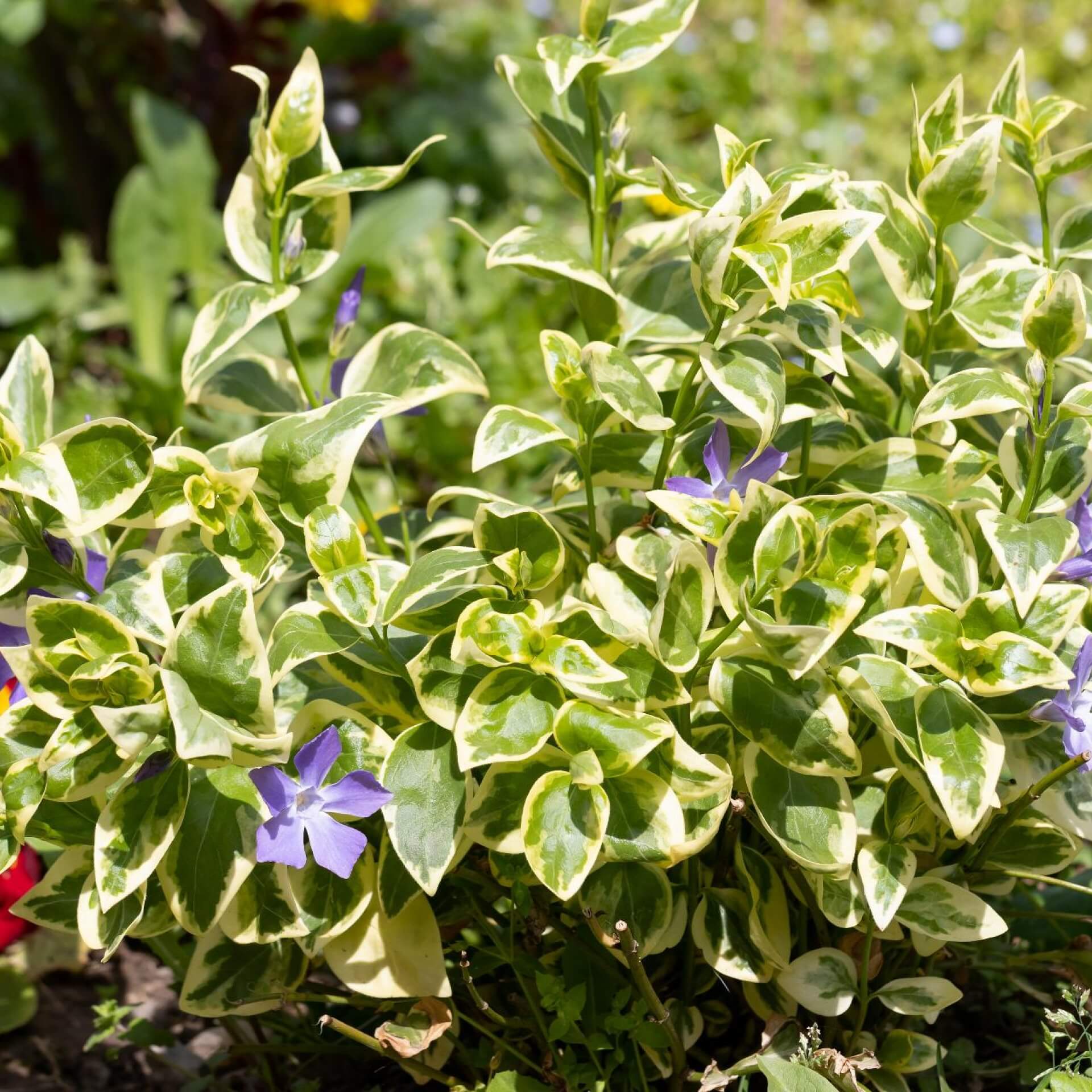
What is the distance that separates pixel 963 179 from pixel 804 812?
57 centimetres

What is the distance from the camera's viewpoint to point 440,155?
3.64 meters

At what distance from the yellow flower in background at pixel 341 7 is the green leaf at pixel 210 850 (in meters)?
2.97

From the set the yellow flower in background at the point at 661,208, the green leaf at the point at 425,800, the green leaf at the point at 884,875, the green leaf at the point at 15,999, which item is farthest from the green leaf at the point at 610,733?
the yellow flower in background at the point at 661,208

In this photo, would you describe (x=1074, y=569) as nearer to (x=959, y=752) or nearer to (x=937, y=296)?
(x=959, y=752)

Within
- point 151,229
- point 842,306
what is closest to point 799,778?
point 842,306

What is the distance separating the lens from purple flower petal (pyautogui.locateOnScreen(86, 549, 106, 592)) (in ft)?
3.81

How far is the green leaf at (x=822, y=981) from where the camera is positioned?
1.14m

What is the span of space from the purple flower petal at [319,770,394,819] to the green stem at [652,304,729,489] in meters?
0.37

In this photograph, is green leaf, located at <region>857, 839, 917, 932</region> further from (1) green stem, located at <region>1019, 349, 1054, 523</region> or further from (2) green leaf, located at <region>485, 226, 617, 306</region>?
(2) green leaf, located at <region>485, 226, 617, 306</region>

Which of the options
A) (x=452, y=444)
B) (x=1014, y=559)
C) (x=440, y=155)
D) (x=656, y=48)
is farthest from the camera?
(x=440, y=155)

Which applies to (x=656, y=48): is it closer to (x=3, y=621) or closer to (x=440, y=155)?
(x=3, y=621)

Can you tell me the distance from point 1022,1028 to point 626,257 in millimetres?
975

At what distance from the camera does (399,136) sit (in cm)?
368

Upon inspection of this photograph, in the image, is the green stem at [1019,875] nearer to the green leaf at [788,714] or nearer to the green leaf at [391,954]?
the green leaf at [788,714]
